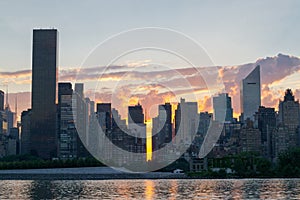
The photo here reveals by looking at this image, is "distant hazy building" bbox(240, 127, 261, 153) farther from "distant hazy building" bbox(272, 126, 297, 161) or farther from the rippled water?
the rippled water

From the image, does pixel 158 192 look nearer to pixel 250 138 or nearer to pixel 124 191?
pixel 124 191

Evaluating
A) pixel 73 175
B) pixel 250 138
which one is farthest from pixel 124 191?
pixel 250 138

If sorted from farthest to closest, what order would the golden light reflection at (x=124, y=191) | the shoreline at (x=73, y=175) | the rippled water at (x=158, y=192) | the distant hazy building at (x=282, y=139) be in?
the distant hazy building at (x=282, y=139)
the shoreline at (x=73, y=175)
the golden light reflection at (x=124, y=191)
the rippled water at (x=158, y=192)

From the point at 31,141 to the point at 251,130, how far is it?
70946 millimetres

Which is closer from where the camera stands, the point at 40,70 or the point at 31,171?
the point at 31,171

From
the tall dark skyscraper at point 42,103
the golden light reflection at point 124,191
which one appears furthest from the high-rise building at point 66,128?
the golden light reflection at point 124,191

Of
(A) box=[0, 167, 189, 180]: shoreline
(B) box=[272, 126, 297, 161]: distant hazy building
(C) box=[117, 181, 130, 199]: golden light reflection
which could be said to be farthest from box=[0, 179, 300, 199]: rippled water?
(B) box=[272, 126, 297, 161]: distant hazy building

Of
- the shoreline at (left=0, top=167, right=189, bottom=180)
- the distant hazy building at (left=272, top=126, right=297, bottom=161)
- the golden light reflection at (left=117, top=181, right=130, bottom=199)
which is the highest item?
the distant hazy building at (left=272, top=126, right=297, bottom=161)

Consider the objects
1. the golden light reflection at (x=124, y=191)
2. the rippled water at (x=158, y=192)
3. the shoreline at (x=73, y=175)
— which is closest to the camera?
the rippled water at (x=158, y=192)

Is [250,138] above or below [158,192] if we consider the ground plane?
above

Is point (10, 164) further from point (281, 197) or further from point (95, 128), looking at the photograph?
point (281, 197)

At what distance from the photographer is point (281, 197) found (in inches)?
1682

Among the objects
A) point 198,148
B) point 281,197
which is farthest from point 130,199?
point 198,148

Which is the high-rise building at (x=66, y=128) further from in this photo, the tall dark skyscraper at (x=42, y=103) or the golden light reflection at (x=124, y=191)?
the golden light reflection at (x=124, y=191)
